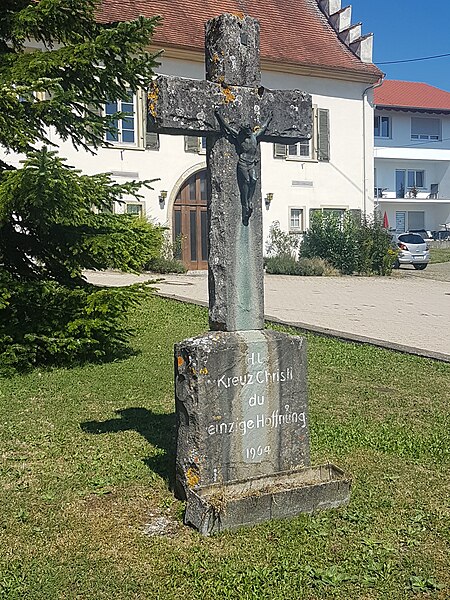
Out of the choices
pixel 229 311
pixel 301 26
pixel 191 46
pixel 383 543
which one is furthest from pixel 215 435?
pixel 301 26

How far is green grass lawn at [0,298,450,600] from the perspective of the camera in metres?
3.50

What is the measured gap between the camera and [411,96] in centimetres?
4822

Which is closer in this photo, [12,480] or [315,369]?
[12,480]

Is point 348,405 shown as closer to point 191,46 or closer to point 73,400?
point 73,400

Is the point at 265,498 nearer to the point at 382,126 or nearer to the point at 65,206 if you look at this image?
the point at 65,206

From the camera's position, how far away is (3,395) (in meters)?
7.09

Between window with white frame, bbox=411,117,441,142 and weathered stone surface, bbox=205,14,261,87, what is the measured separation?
148 ft

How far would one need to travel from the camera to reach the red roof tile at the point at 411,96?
46.4 meters

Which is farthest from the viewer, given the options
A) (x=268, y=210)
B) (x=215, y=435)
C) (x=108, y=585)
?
(x=268, y=210)

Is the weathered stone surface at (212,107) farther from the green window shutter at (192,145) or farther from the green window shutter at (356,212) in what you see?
the green window shutter at (356,212)

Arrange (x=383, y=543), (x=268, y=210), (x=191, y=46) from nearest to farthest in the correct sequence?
(x=383, y=543) → (x=191, y=46) → (x=268, y=210)

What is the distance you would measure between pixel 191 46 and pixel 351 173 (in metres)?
7.78

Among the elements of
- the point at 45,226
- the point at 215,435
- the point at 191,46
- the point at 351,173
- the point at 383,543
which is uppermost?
the point at 191,46

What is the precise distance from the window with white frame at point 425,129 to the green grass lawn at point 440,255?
1020 centimetres
